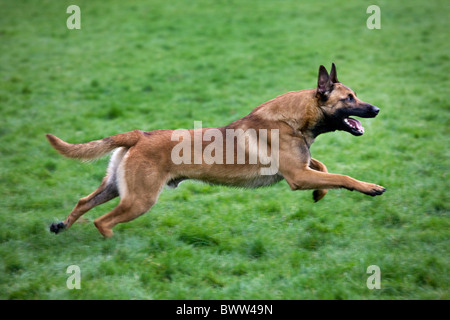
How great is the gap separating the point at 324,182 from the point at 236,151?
1.10m

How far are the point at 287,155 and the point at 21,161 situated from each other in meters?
4.93

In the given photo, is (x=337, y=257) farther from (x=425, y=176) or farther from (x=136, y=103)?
(x=136, y=103)

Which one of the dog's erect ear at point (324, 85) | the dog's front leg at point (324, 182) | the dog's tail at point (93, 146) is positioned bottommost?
the dog's front leg at point (324, 182)

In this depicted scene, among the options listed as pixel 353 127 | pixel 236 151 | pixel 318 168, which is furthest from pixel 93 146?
pixel 353 127

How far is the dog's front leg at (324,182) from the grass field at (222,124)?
2.20 ft

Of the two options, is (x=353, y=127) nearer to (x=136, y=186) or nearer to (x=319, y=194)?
(x=319, y=194)

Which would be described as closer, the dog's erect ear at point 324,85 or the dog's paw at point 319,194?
the dog's erect ear at point 324,85

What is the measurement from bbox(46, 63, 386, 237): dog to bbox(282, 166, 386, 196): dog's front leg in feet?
0.04

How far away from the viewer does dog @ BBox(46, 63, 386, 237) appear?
5.30 meters

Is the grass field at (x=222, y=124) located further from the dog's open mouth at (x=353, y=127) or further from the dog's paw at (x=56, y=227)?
the dog's open mouth at (x=353, y=127)

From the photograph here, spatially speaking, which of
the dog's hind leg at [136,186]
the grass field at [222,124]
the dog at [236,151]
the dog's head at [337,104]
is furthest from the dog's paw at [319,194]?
the dog's hind leg at [136,186]

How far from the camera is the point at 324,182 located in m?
5.22

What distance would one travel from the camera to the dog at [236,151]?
530 centimetres

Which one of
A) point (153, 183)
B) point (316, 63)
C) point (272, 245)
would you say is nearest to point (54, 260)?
point (153, 183)
